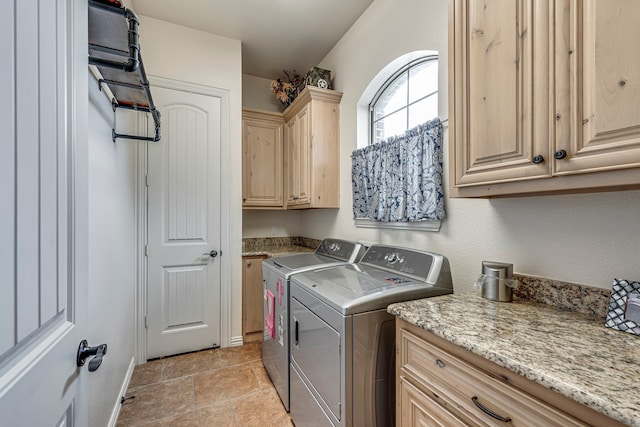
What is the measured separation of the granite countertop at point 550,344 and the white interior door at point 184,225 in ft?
7.05

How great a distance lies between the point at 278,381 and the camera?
6.55 feet

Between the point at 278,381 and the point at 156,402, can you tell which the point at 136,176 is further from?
the point at 278,381

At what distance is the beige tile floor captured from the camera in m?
1.80

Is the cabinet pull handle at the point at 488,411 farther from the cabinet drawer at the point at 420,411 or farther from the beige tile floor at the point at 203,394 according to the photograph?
the beige tile floor at the point at 203,394

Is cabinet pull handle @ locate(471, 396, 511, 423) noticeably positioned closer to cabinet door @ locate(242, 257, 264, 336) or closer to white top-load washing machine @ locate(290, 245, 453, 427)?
white top-load washing machine @ locate(290, 245, 453, 427)

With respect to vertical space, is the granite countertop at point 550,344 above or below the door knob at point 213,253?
above

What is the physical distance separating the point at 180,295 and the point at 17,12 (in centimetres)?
256

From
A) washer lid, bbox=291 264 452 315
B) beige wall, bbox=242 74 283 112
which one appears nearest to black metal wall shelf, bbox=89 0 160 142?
washer lid, bbox=291 264 452 315

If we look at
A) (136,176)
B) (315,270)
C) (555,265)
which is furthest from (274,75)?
(555,265)

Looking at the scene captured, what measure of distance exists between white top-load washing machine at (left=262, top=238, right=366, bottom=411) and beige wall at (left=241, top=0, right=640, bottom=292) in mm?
264

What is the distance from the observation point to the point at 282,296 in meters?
1.89

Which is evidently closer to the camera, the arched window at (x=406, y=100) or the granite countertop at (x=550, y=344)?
the granite countertop at (x=550, y=344)

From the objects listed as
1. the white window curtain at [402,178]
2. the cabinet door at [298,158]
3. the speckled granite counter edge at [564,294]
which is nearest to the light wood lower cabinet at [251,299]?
the cabinet door at [298,158]

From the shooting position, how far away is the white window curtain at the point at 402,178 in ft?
5.42
